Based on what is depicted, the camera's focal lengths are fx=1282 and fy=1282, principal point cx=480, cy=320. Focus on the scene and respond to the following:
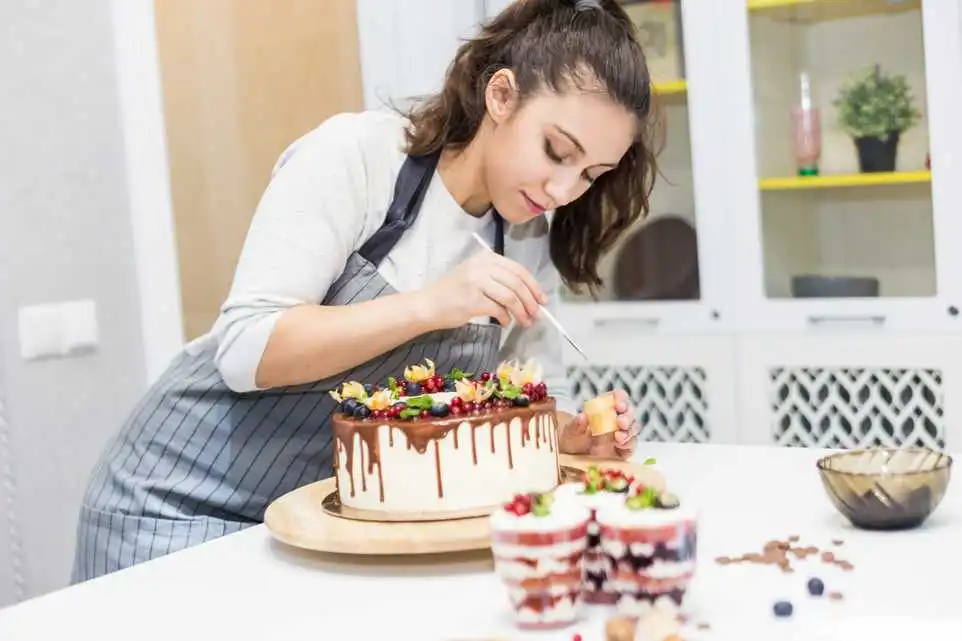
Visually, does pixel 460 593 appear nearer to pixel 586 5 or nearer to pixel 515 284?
pixel 515 284

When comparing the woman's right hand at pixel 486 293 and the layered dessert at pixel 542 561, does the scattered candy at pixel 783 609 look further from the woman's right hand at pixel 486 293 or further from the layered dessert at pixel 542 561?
the woman's right hand at pixel 486 293

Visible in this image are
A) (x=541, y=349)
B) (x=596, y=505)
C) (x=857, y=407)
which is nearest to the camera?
(x=596, y=505)

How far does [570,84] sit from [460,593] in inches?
28.9

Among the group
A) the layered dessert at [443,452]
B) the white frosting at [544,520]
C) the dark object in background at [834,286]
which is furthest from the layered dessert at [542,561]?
the dark object in background at [834,286]

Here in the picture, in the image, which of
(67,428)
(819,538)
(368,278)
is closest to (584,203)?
(368,278)

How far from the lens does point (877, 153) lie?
2.79 metres

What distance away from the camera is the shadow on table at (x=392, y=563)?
120 cm

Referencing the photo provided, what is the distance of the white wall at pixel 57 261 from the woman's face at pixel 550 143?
1073 mm

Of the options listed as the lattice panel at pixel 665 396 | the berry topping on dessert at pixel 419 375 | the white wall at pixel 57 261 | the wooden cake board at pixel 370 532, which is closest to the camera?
the wooden cake board at pixel 370 532

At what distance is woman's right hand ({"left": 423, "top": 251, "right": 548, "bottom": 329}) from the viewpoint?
1.41 meters

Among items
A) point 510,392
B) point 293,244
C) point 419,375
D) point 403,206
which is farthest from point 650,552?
point 403,206

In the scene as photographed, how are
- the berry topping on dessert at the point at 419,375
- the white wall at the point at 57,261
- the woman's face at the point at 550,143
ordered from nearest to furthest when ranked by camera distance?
the berry topping on dessert at the point at 419,375, the woman's face at the point at 550,143, the white wall at the point at 57,261

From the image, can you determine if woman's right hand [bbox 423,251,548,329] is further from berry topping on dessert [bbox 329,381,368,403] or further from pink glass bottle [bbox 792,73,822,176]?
pink glass bottle [bbox 792,73,822,176]

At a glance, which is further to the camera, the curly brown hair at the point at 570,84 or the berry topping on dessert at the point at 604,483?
the curly brown hair at the point at 570,84
